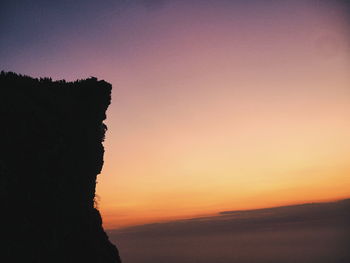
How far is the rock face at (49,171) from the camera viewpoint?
1169cm

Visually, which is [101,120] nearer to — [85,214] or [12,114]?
[85,214]

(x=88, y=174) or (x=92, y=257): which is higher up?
(x=88, y=174)

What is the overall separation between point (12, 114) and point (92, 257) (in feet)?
33.4

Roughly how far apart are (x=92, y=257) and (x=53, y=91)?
11.2 metres

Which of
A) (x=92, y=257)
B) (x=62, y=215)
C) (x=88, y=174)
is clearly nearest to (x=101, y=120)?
(x=88, y=174)

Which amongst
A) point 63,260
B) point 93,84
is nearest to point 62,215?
point 63,260

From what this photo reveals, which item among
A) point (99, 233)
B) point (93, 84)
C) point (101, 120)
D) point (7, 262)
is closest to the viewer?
point (7, 262)

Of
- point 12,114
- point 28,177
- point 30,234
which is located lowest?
point 30,234

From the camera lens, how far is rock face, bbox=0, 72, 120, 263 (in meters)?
11.7

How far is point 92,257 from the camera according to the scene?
16.7 meters

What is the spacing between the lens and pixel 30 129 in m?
13.1

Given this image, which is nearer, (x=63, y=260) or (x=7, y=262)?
A: (x=7, y=262)

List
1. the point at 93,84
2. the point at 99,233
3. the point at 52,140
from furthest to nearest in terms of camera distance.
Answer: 1. the point at 93,84
2. the point at 99,233
3. the point at 52,140

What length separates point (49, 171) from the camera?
14055 mm
